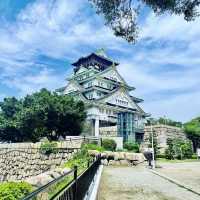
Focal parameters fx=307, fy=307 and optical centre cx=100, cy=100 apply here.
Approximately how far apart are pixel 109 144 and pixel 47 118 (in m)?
11.2

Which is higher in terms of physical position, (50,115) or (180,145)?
(50,115)

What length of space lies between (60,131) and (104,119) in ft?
32.9

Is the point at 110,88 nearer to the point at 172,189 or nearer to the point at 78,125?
the point at 78,125

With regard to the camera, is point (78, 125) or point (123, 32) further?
point (78, 125)

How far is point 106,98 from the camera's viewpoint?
51.2 m

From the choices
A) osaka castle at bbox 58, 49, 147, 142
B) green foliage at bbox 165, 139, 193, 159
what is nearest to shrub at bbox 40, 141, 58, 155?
osaka castle at bbox 58, 49, 147, 142

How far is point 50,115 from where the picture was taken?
41.2 meters

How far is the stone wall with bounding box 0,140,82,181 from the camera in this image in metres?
30.6

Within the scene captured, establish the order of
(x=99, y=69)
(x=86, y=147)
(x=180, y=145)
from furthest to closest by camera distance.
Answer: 1. (x=99, y=69)
2. (x=180, y=145)
3. (x=86, y=147)

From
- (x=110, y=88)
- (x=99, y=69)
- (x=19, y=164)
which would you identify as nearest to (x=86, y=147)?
(x=19, y=164)

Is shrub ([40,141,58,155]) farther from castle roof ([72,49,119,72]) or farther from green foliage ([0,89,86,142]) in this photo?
castle roof ([72,49,119,72])

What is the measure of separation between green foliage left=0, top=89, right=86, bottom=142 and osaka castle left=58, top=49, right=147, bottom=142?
6.13 meters

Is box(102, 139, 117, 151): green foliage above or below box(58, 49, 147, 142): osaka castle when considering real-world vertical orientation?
below

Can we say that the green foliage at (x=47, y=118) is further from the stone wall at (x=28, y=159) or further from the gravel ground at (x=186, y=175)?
the gravel ground at (x=186, y=175)
